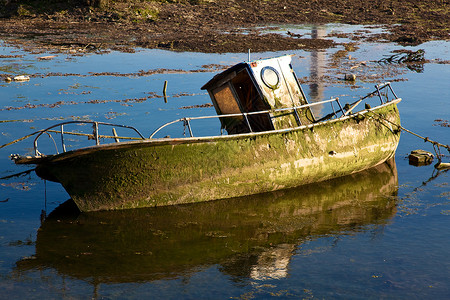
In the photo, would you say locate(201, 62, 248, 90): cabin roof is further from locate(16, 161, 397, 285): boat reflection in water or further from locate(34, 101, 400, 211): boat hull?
locate(16, 161, 397, 285): boat reflection in water

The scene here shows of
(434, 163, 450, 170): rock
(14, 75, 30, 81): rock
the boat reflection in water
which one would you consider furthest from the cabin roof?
(14, 75, 30, 81): rock

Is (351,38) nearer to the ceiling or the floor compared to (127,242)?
nearer to the ceiling

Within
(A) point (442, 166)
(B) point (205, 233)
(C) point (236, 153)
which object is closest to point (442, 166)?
(A) point (442, 166)

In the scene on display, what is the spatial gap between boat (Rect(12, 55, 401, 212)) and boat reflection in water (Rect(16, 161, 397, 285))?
0.44 meters

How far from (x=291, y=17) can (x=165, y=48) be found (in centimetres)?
1849

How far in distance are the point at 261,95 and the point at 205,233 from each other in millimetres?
4721

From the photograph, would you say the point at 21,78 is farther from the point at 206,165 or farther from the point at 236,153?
the point at 236,153

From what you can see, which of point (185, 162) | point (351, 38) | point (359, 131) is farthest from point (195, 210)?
point (351, 38)

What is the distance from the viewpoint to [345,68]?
101 feet

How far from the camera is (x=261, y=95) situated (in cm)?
1488

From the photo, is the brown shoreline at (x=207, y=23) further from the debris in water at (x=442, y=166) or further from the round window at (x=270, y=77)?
the debris in water at (x=442, y=166)

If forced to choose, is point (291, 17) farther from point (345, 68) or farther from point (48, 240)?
point (48, 240)

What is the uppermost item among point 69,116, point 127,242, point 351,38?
point 351,38

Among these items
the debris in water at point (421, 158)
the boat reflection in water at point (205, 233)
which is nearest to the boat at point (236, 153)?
the boat reflection in water at point (205, 233)
